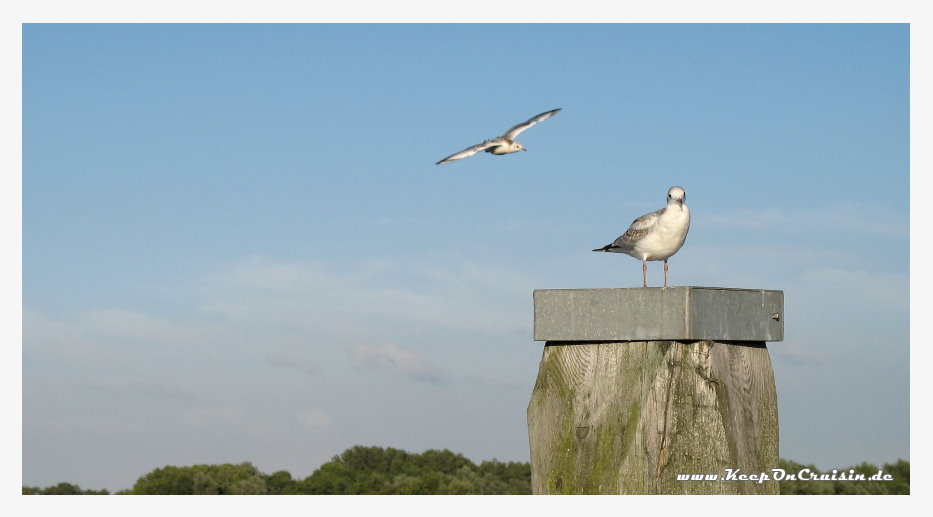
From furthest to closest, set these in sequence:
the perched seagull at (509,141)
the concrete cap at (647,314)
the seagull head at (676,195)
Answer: the perched seagull at (509,141)
the seagull head at (676,195)
the concrete cap at (647,314)

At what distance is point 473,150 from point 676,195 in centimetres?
378

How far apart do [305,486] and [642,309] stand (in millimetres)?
17600

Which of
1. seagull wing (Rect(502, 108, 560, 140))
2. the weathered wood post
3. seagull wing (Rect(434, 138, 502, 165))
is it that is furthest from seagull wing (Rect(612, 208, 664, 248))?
seagull wing (Rect(502, 108, 560, 140))

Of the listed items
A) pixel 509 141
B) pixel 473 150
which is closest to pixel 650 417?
pixel 473 150

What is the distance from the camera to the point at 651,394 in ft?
20.0

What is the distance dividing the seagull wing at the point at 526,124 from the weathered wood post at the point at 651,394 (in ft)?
25.5

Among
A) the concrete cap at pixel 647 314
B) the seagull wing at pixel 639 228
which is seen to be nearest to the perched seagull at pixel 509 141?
the seagull wing at pixel 639 228

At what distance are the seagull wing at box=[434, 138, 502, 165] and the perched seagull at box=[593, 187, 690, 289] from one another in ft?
7.65

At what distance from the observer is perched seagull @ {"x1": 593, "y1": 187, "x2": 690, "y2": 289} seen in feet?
31.8

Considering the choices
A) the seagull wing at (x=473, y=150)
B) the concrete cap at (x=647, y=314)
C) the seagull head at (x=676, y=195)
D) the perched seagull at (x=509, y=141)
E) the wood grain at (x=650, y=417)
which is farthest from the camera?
the perched seagull at (x=509, y=141)

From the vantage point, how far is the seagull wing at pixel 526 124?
1420cm

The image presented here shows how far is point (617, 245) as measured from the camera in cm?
1062

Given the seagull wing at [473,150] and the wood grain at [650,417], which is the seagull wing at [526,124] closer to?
the seagull wing at [473,150]
